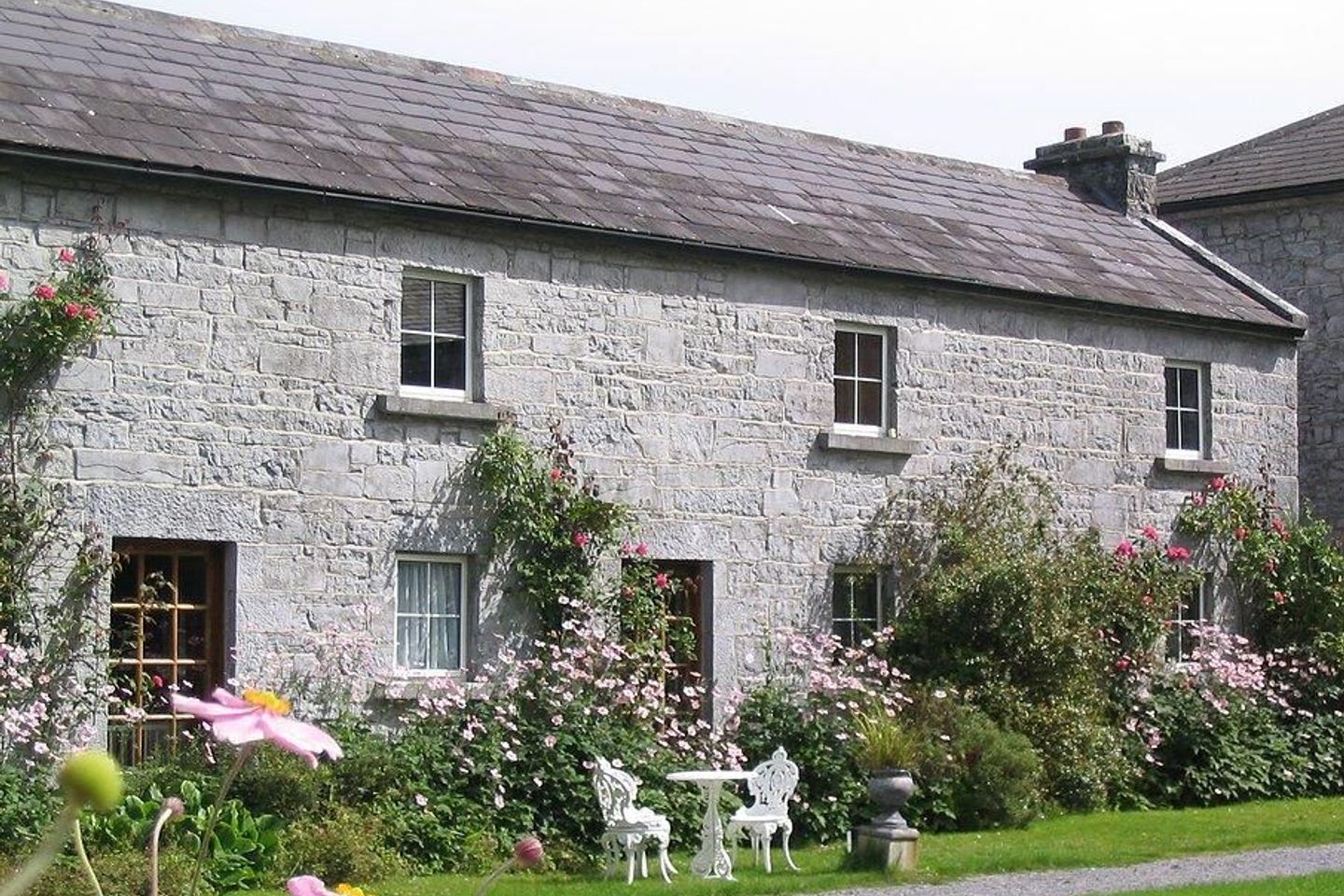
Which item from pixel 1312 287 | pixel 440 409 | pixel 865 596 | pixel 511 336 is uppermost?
pixel 1312 287

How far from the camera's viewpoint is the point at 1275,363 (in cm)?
2180

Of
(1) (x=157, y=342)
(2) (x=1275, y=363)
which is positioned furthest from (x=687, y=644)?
(2) (x=1275, y=363)

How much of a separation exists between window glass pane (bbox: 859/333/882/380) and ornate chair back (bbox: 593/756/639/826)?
6081 millimetres

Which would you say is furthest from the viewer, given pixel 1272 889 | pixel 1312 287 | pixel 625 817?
pixel 1312 287

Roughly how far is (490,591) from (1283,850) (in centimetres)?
597

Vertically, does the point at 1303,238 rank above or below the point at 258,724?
above

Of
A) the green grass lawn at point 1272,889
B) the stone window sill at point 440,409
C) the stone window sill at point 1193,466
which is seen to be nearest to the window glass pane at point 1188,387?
the stone window sill at point 1193,466

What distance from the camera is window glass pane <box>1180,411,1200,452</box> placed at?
21016 mm

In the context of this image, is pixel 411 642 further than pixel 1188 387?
No

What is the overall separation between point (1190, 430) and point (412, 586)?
9372 mm

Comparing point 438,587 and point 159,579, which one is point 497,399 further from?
point 159,579

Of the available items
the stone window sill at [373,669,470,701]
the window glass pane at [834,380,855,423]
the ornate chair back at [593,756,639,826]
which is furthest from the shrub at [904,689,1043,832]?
the stone window sill at [373,669,470,701]

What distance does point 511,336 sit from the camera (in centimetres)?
1566

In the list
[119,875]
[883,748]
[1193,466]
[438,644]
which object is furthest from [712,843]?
[1193,466]
